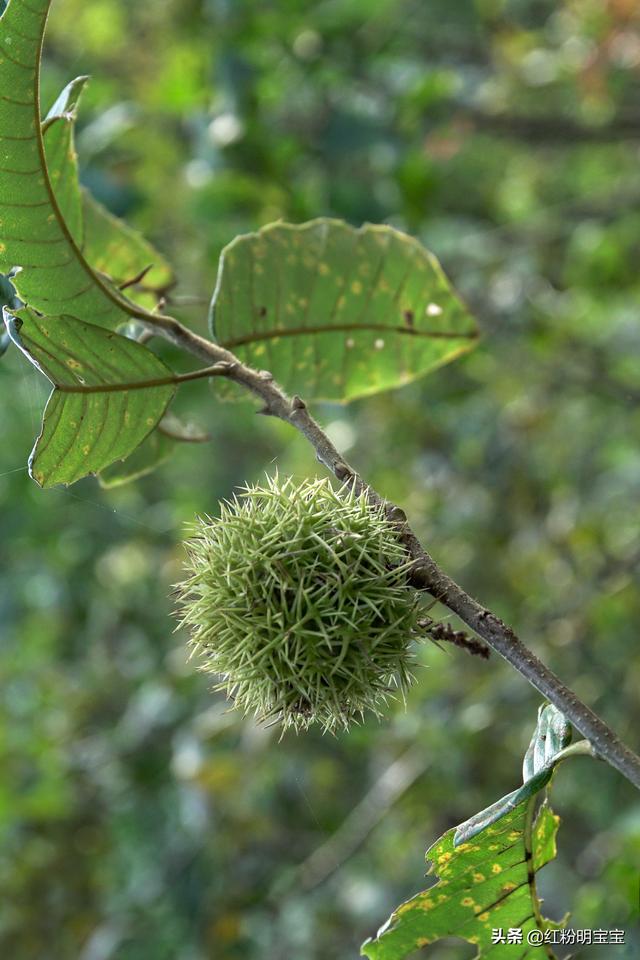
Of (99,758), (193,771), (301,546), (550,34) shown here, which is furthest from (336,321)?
(550,34)

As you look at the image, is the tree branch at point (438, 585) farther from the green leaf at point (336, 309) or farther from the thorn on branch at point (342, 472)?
the green leaf at point (336, 309)

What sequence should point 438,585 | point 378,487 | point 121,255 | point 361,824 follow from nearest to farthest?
1. point 438,585
2. point 121,255
3. point 361,824
4. point 378,487

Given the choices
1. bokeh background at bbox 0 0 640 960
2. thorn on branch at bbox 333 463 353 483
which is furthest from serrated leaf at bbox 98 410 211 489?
bokeh background at bbox 0 0 640 960

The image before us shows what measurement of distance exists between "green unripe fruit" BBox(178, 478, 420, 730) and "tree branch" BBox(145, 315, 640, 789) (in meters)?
A: 0.02

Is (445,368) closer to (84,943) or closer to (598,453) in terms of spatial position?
(598,453)

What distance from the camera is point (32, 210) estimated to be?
4.24ft

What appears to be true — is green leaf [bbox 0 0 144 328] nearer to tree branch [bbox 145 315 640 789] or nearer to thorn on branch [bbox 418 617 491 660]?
tree branch [bbox 145 315 640 789]

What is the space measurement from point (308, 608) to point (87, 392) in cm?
40

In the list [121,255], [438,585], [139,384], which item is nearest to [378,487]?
[121,255]

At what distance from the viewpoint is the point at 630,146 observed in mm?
6664

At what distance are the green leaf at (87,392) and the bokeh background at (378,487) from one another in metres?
1.80

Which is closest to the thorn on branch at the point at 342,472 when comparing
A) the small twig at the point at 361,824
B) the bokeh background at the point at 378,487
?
the bokeh background at the point at 378,487

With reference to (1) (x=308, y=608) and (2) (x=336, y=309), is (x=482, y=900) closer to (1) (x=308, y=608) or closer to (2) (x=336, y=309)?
(1) (x=308, y=608)

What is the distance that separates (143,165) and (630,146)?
3758 millimetres
